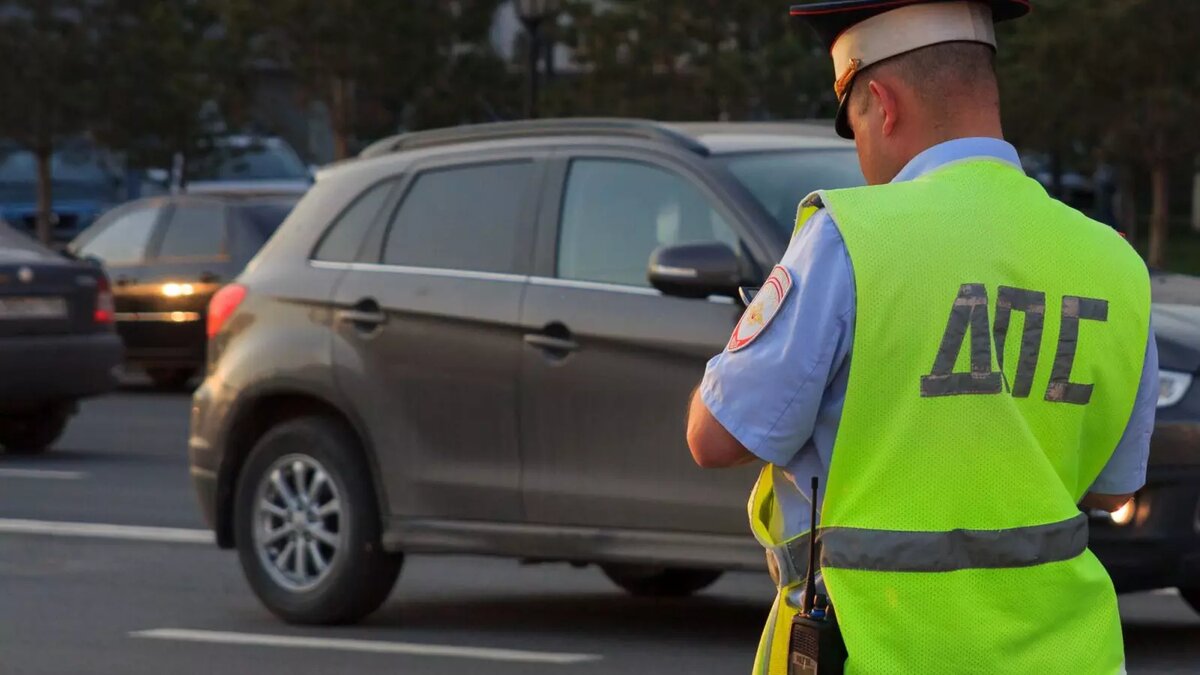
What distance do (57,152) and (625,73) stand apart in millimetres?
7203

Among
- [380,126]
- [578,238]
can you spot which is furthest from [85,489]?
[380,126]

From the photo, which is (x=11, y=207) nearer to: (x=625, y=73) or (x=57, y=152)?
(x=57, y=152)

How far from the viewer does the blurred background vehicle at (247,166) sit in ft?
99.6

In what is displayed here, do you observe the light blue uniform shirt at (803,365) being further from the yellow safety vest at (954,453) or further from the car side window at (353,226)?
the car side window at (353,226)

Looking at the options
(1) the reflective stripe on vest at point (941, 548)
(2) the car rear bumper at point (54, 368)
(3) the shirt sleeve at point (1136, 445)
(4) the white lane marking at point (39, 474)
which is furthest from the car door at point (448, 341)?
(2) the car rear bumper at point (54, 368)

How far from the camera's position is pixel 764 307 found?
2.76 metres

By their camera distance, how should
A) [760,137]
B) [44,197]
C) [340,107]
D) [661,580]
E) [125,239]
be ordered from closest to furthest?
[760,137], [661,580], [125,239], [44,197], [340,107]

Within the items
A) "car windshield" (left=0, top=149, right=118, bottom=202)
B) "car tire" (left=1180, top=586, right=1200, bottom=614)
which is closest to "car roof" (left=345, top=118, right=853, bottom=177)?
"car tire" (left=1180, top=586, right=1200, bottom=614)

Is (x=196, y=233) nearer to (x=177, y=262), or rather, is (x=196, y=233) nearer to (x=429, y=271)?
(x=177, y=262)

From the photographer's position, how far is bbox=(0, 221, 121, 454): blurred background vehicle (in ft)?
48.0

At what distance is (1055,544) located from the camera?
276cm

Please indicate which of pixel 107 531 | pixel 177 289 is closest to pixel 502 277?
pixel 107 531

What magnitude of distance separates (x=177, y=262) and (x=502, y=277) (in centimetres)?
1274

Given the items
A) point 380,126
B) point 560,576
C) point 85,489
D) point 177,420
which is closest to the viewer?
point 560,576
